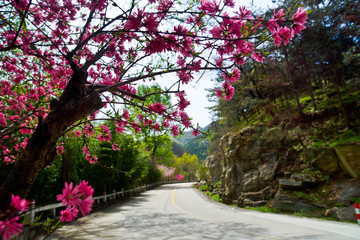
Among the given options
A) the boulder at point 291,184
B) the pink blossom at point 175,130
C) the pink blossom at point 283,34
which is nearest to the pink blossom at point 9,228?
the pink blossom at point 175,130

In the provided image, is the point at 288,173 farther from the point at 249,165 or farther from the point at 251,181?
the point at 249,165

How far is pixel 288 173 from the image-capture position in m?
10.5

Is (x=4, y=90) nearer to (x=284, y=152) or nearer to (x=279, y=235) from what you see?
(x=279, y=235)

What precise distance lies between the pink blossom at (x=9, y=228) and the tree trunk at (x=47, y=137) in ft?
1.06

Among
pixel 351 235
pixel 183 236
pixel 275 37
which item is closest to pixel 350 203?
pixel 351 235

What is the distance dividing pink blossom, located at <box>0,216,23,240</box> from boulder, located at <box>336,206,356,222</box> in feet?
30.1

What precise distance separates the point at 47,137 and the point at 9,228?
838 mm

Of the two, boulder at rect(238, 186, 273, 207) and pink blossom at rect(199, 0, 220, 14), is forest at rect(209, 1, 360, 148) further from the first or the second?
pink blossom at rect(199, 0, 220, 14)

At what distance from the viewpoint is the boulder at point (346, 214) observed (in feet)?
22.9

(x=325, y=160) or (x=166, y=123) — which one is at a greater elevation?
(x=166, y=123)

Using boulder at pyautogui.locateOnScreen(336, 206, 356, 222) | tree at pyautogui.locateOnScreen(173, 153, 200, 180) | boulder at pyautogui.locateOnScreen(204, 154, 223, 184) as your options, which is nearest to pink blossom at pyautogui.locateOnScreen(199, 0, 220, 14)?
boulder at pyautogui.locateOnScreen(336, 206, 356, 222)

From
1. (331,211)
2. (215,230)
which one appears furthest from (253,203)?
(215,230)

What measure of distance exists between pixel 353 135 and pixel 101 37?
1109cm

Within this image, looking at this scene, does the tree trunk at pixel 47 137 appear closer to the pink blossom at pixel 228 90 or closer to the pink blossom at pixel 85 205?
the pink blossom at pixel 85 205
